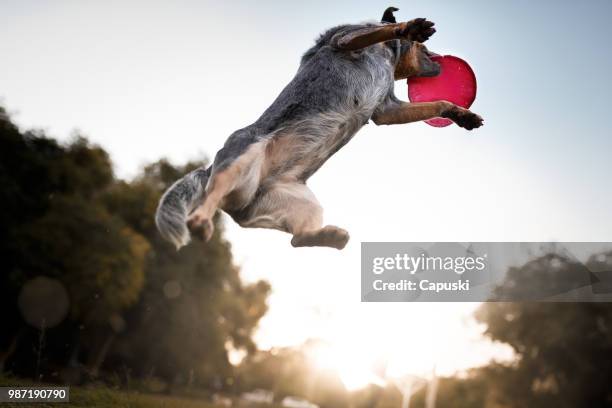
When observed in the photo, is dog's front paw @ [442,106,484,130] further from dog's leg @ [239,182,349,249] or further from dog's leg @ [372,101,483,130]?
dog's leg @ [239,182,349,249]

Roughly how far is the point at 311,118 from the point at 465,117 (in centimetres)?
163

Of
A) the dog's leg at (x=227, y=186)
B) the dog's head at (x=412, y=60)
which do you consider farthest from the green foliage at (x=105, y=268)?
the dog's head at (x=412, y=60)

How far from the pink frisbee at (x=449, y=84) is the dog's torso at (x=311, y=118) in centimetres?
97

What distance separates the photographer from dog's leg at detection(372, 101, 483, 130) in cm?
523

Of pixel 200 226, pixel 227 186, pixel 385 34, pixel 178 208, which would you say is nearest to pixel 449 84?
pixel 385 34

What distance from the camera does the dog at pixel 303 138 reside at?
4.30 meters

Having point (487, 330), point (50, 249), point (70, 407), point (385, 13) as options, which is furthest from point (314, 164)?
point (487, 330)

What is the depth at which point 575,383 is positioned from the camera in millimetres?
29547

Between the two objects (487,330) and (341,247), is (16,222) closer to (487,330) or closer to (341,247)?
(341,247)

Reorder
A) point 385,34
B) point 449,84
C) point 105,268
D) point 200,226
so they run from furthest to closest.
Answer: point 105,268, point 449,84, point 385,34, point 200,226

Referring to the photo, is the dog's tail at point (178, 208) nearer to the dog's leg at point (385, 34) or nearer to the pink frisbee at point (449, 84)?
the dog's leg at point (385, 34)

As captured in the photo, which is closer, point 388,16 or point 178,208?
point 178,208

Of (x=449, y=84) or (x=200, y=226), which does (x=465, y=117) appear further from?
(x=200, y=226)

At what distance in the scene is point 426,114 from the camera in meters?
5.45
